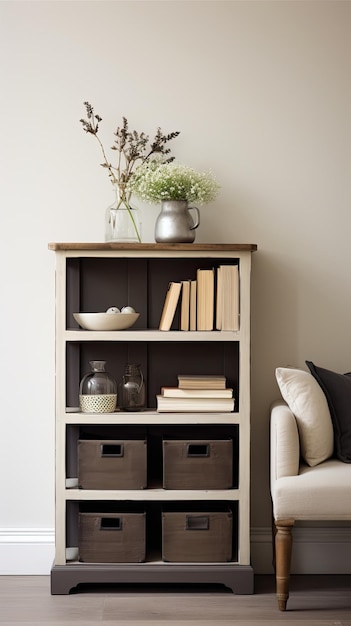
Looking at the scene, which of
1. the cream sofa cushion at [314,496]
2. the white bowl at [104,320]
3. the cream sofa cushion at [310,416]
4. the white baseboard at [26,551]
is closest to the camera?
the cream sofa cushion at [314,496]

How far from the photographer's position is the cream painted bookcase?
320cm

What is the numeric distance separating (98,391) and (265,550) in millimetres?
1071

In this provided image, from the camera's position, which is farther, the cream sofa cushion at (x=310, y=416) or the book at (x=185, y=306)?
the book at (x=185, y=306)

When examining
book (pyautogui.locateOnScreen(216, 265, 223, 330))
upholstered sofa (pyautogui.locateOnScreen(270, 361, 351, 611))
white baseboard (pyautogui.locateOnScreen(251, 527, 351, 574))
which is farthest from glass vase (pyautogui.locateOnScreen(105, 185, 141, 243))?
white baseboard (pyautogui.locateOnScreen(251, 527, 351, 574))

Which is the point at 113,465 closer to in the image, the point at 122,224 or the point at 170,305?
the point at 170,305

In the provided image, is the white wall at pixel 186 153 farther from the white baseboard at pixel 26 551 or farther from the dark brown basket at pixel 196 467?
the dark brown basket at pixel 196 467

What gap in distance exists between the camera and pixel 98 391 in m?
3.26

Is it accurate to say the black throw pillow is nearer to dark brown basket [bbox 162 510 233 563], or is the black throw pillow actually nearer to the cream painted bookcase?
the cream painted bookcase

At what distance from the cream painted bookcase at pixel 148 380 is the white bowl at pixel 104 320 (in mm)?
31

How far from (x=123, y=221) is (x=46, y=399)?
87 centimetres

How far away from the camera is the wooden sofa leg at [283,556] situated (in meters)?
2.96

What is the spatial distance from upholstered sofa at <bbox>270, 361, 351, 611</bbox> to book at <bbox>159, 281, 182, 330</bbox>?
0.49 m

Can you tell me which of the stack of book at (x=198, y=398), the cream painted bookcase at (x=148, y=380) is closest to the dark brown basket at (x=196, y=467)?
the cream painted bookcase at (x=148, y=380)

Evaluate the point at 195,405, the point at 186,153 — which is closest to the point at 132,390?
the point at 195,405
